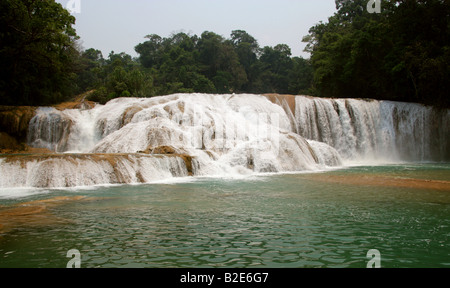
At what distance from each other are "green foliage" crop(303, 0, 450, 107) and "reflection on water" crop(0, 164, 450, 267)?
17179mm

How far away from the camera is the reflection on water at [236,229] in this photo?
425cm

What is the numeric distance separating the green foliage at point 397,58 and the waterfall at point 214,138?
1987 mm

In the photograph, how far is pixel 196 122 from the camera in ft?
58.9

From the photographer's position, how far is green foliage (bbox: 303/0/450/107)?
24.1 metres

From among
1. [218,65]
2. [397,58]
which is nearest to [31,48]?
[397,58]

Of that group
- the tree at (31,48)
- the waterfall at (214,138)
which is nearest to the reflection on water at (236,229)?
the waterfall at (214,138)

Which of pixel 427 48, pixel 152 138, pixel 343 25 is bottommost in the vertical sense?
pixel 152 138

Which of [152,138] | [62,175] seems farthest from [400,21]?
[62,175]
